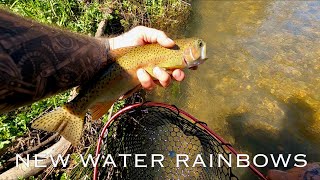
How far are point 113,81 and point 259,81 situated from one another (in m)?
3.34

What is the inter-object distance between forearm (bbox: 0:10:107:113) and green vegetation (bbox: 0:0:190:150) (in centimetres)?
207

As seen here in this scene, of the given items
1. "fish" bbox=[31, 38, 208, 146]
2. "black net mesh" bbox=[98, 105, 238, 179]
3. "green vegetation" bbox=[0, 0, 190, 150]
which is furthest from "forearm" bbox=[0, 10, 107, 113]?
"green vegetation" bbox=[0, 0, 190, 150]

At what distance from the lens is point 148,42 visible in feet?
9.55

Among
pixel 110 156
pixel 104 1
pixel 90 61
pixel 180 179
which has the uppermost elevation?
pixel 104 1

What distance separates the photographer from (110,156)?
3.08m

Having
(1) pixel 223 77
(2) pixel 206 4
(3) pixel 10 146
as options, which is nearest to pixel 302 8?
(2) pixel 206 4

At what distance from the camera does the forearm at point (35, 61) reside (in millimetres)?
1836

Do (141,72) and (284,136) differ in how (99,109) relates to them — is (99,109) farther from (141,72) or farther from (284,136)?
(284,136)

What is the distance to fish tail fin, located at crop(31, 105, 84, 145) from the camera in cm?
252

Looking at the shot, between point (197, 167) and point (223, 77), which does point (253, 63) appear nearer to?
point (223, 77)

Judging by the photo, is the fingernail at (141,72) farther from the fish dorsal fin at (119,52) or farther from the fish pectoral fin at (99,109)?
the fish pectoral fin at (99,109)

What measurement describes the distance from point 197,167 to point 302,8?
16.6 feet

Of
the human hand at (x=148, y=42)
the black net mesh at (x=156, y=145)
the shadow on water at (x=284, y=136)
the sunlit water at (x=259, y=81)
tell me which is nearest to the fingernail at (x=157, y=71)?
the human hand at (x=148, y=42)

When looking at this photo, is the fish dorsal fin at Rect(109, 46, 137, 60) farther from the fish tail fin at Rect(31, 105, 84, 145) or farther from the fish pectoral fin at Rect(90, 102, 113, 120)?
the fish tail fin at Rect(31, 105, 84, 145)
